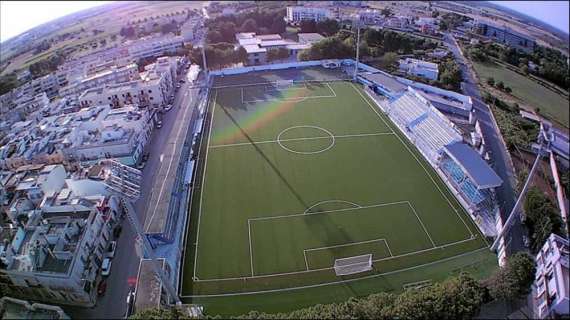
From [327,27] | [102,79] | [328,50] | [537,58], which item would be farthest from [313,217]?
[327,27]

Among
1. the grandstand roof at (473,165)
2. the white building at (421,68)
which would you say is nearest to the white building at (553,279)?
the grandstand roof at (473,165)

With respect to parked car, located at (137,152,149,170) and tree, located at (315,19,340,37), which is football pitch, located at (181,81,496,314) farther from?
tree, located at (315,19,340,37)

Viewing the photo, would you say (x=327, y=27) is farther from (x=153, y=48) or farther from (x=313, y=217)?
(x=313, y=217)

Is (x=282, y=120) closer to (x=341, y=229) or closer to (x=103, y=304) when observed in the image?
(x=341, y=229)

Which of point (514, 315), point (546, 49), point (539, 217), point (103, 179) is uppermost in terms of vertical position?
point (546, 49)

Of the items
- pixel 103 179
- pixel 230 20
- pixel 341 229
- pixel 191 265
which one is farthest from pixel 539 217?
pixel 230 20
